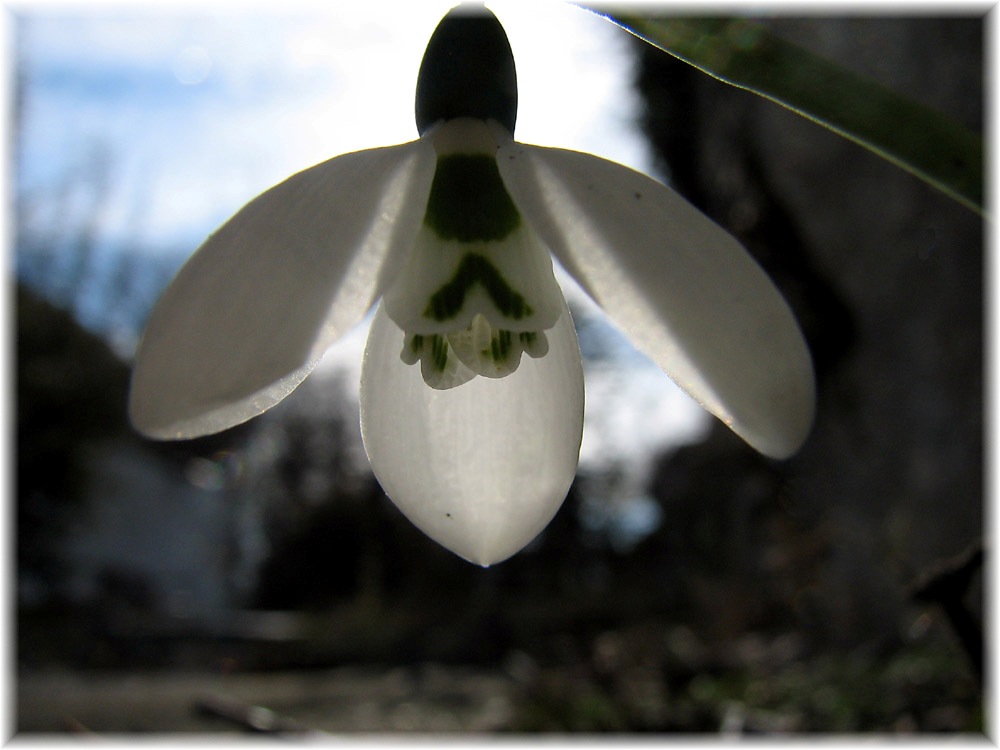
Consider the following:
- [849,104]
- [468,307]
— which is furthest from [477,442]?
[849,104]

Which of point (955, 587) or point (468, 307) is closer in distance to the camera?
point (468, 307)

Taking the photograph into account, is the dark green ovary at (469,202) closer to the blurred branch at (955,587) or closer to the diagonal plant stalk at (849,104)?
the diagonal plant stalk at (849,104)

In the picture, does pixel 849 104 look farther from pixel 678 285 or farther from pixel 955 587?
pixel 955 587

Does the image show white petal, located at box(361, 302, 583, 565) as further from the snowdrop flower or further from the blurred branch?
the blurred branch

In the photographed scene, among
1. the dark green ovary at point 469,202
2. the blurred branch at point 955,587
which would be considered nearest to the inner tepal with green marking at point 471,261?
the dark green ovary at point 469,202

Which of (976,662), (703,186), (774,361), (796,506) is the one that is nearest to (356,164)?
(774,361)

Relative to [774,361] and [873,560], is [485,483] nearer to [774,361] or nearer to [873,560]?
[774,361]
